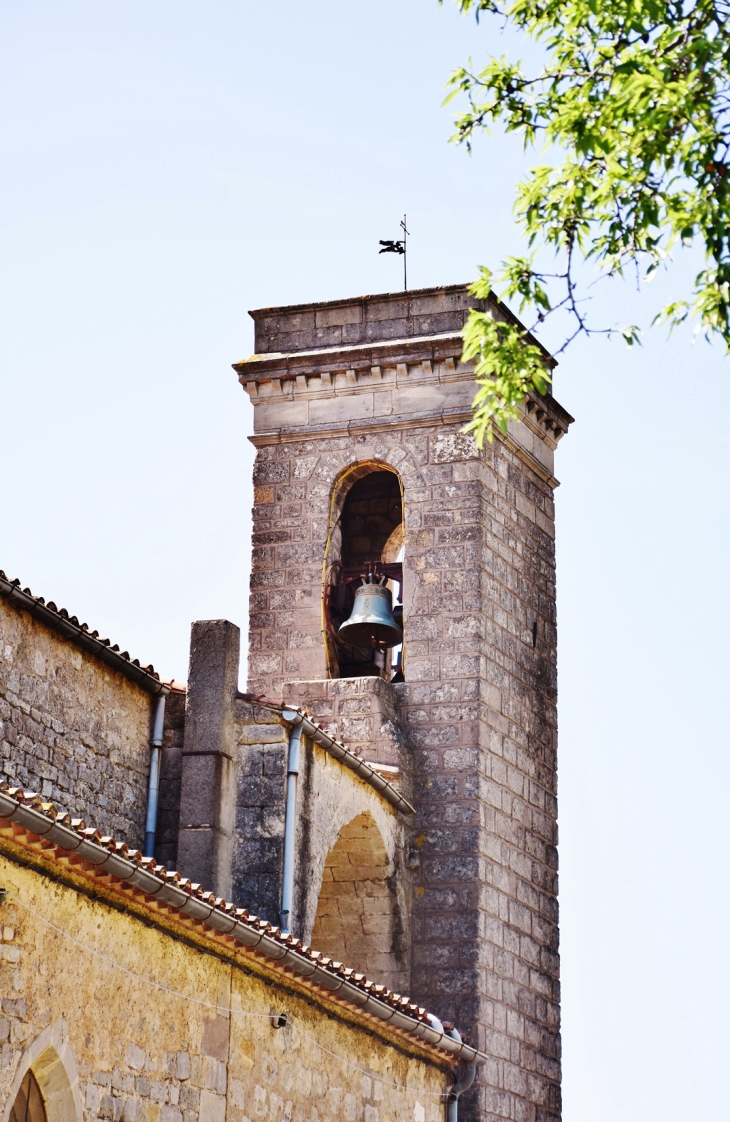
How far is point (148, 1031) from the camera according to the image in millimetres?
8484

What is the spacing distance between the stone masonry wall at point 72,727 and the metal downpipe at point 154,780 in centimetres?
4

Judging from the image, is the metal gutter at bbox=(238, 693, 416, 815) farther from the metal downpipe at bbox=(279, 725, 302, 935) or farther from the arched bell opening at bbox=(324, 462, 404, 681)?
the arched bell opening at bbox=(324, 462, 404, 681)

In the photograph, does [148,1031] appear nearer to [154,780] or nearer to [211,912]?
[211,912]

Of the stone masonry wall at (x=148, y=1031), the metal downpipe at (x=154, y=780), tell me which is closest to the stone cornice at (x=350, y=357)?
the metal downpipe at (x=154, y=780)

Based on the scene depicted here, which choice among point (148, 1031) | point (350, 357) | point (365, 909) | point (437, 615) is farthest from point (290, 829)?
point (350, 357)

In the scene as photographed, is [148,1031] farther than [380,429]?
No

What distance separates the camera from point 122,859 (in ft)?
26.5

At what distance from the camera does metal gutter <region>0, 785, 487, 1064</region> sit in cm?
758

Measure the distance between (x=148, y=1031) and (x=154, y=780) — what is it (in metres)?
4.73

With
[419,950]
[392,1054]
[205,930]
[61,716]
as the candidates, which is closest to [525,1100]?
[419,950]

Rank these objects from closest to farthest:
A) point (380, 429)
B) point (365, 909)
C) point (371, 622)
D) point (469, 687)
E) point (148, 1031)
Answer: point (148, 1031), point (365, 909), point (469, 687), point (371, 622), point (380, 429)

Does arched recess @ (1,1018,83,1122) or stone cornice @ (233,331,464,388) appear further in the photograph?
stone cornice @ (233,331,464,388)

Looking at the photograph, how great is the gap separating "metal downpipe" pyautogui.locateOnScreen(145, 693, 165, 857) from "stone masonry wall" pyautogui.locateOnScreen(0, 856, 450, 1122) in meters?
2.92

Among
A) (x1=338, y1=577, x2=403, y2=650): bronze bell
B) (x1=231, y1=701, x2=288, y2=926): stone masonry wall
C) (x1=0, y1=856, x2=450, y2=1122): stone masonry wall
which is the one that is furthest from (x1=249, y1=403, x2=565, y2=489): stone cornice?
(x1=0, y1=856, x2=450, y2=1122): stone masonry wall
